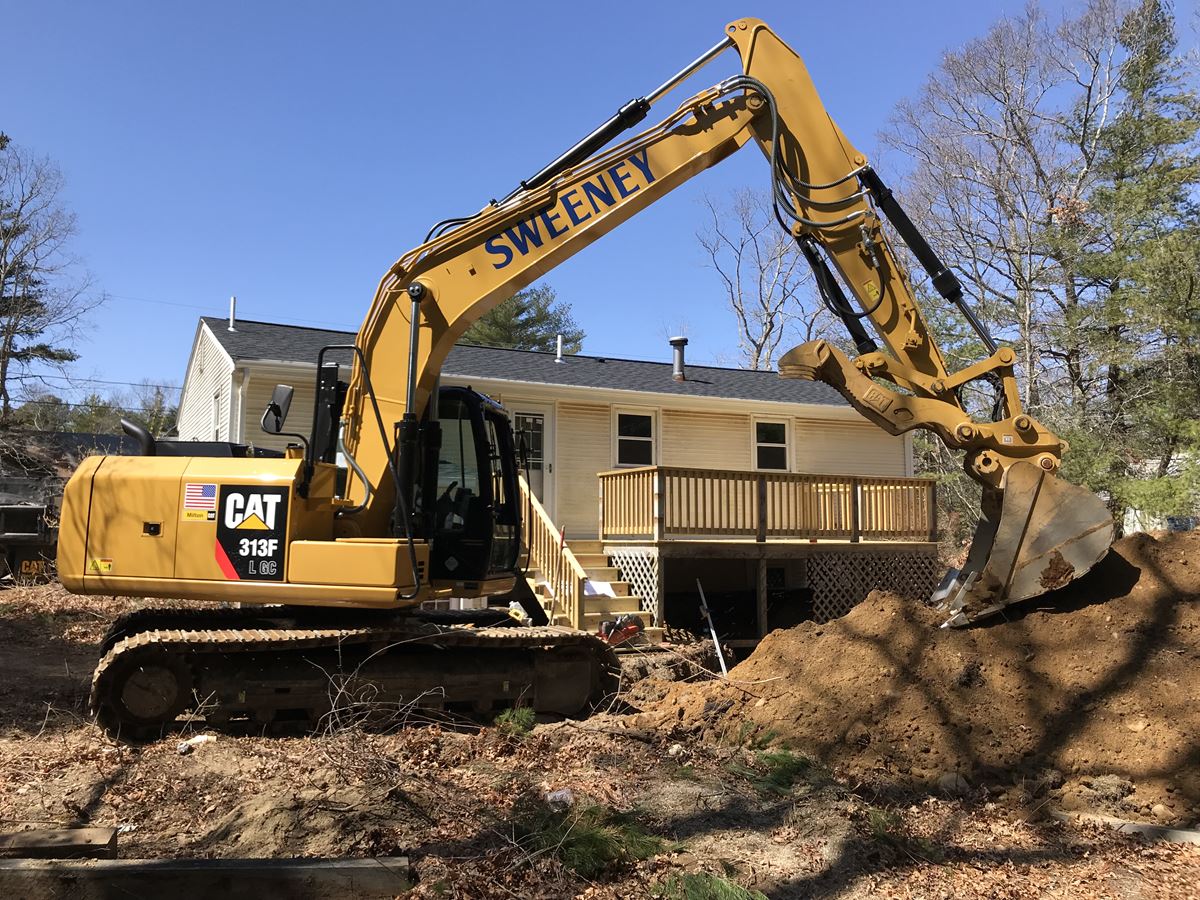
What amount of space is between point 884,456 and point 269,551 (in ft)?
46.9

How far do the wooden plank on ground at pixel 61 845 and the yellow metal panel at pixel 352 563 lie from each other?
251 cm

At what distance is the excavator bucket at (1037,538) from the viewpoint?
20.0 feet

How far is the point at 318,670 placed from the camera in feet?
21.9

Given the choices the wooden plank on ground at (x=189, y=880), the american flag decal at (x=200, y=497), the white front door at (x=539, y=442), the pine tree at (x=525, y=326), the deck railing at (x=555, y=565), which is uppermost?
the pine tree at (x=525, y=326)

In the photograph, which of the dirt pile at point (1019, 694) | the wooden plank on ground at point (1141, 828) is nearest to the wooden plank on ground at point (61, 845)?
the dirt pile at point (1019, 694)

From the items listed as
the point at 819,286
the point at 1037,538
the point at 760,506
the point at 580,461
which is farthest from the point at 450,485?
the point at 580,461

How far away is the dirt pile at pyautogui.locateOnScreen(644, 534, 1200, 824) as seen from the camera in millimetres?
5406

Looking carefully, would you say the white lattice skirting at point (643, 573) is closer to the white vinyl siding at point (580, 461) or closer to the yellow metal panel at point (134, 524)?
the white vinyl siding at point (580, 461)

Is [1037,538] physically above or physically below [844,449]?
below

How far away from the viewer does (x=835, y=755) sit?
587 cm

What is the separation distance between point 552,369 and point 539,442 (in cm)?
214

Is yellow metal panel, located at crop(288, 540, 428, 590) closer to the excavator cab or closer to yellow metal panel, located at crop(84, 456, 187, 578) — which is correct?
the excavator cab

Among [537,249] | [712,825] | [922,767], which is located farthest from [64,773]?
[922,767]

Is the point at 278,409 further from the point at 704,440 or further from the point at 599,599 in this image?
the point at 704,440
